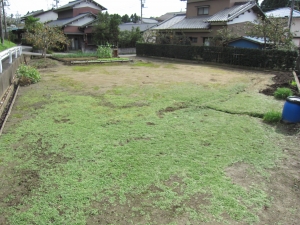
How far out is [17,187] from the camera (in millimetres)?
2875

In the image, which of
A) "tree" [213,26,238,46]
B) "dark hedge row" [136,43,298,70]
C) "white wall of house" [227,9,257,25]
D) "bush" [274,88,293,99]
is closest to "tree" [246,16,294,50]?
"dark hedge row" [136,43,298,70]

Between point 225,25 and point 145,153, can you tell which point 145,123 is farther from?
point 225,25

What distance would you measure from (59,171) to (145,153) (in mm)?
1223

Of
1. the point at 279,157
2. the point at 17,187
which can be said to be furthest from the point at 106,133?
the point at 279,157

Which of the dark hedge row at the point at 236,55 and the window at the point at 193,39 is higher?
the window at the point at 193,39

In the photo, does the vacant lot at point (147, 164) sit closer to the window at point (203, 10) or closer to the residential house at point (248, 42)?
the residential house at point (248, 42)

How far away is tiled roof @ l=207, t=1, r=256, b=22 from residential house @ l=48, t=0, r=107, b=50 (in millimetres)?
16095

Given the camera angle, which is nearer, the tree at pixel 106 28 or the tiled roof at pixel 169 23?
the tiled roof at pixel 169 23

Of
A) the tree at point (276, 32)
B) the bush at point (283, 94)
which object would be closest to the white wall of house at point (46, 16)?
the tree at point (276, 32)

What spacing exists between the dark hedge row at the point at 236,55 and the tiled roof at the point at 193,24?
2.84 m

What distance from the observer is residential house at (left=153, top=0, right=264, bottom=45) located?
59.0 ft

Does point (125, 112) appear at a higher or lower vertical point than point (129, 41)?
lower

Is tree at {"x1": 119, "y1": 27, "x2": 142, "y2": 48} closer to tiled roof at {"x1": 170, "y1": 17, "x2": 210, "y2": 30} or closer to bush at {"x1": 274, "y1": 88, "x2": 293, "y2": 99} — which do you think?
tiled roof at {"x1": 170, "y1": 17, "x2": 210, "y2": 30}

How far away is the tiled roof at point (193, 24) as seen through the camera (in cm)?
1950
